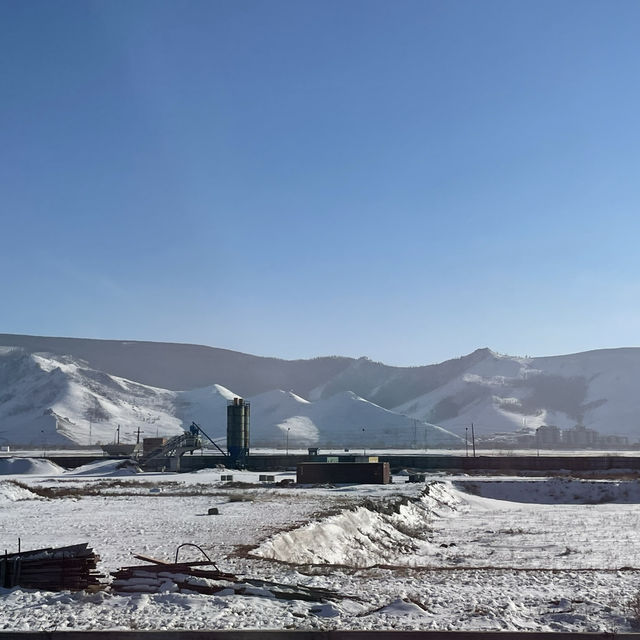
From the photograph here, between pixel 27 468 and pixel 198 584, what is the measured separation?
6437 cm

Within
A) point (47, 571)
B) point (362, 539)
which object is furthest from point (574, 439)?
point (47, 571)

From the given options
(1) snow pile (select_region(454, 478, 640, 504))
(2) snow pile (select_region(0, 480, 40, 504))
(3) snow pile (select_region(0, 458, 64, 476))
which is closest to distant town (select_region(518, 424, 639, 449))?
(3) snow pile (select_region(0, 458, 64, 476))

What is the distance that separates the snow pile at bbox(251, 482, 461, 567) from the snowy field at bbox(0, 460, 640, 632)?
7cm

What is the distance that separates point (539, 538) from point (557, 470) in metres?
42.2

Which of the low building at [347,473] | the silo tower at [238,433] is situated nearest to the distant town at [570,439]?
the silo tower at [238,433]

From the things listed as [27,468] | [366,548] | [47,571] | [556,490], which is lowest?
[556,490]

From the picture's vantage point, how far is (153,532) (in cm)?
2284

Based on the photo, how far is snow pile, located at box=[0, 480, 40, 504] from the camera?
122 feet

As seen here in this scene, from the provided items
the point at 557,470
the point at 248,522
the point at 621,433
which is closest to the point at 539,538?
the point at 248,522

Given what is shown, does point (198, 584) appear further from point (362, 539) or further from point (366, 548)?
point (362, 539)

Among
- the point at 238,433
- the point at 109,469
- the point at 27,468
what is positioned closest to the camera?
the point at 27,468

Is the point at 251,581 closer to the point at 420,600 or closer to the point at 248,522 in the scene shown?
the point at 420,600

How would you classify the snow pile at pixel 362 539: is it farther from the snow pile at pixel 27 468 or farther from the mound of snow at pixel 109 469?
the snow pile at pixel 27 468

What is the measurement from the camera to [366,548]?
24.9 m
